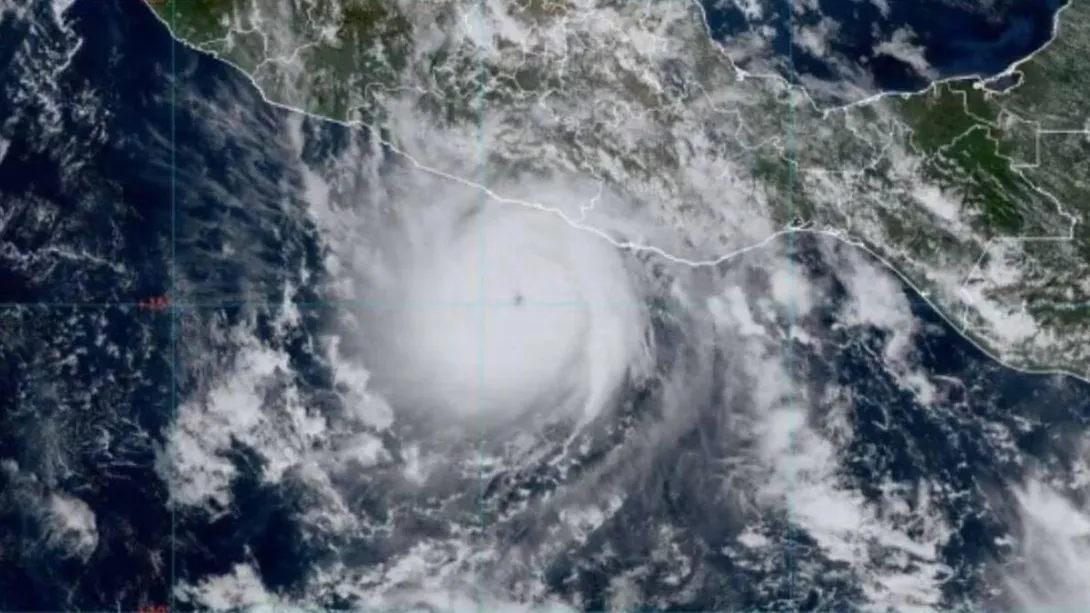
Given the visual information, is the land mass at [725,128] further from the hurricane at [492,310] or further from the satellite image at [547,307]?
the hurricane at [492,310]

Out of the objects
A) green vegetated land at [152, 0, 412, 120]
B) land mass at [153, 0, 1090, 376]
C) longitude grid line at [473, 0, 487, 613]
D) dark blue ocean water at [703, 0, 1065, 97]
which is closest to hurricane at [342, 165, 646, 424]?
longitude grid line at [473, 0, 487, 613]

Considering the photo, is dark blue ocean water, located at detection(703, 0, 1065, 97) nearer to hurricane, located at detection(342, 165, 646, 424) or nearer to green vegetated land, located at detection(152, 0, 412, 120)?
hurricane, located at detection(342, 165, 646, 424)

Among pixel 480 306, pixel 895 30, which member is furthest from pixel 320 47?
pixel 895 30

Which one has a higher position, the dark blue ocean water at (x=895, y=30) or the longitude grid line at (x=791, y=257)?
the dark blue ocean water at (x=895, y=30)

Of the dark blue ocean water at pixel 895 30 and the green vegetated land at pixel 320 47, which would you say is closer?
the dark blue ocean water at pixel 895 30

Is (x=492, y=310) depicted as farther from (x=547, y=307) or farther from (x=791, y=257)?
(x=791, y=257)

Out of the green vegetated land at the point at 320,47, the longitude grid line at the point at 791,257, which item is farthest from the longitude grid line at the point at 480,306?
the longitude grid line at the point at 791,257
